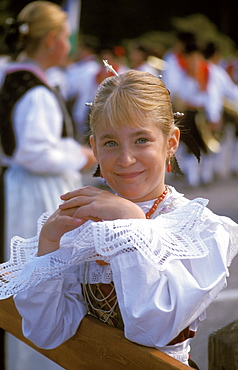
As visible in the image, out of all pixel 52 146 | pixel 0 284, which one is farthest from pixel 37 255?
pixel 52 146

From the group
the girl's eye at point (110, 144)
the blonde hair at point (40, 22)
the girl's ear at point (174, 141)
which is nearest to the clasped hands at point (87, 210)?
the girl's eye at point (110, 144)

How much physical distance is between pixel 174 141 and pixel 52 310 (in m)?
0.51

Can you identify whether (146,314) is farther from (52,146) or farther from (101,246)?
(52,146)

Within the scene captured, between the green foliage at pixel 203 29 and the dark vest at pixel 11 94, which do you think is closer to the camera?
the dark vest at pixel 11 94

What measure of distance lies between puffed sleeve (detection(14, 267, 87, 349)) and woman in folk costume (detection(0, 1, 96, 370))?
4.70 feet

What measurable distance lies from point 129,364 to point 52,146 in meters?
1.83

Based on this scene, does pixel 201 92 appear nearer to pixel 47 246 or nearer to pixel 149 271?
pixel 47 246

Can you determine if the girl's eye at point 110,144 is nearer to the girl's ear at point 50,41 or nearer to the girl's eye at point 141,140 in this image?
the girl's eye at point 141,140

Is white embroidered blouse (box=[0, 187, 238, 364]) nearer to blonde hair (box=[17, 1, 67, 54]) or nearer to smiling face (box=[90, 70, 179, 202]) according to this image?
smiling face (box=[90, 70, 179, 202])

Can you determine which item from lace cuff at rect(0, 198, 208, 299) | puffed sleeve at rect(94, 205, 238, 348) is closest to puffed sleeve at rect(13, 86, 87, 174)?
lace cuff at rect(0, 198, 208, 299)

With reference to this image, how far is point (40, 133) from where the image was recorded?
2.85 m

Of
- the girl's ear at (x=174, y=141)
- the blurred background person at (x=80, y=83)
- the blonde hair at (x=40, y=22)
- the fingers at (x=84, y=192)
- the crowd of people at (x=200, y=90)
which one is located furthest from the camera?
the blurred background person at (x=80, y=83)

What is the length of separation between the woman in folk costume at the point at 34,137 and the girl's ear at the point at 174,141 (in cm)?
150

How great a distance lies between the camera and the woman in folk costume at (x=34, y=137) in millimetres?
2852
